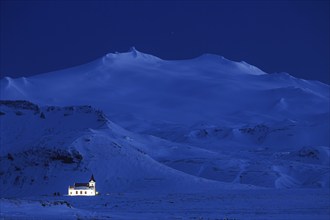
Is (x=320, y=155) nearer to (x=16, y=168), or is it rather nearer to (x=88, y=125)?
(x=88, y=125)

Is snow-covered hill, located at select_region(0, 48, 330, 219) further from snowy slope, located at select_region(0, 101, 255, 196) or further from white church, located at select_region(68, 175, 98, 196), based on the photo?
white church, located at select_region(68, 175, 98, 196)

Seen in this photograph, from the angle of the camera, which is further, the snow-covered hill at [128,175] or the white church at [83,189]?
the white church at [83,189]

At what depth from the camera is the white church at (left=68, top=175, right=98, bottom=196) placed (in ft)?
211

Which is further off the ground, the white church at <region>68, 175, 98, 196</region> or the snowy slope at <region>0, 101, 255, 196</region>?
the snowy slope at <region>0, 101, 255, 196</region>

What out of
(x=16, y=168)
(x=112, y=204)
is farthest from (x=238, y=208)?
(x=16, y=168)

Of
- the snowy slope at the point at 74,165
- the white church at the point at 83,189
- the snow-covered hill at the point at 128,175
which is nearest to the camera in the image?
the snow-covered hill at the point at 128,175

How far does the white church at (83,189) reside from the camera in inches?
2537

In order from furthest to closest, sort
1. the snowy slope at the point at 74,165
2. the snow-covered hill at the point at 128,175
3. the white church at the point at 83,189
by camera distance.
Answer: the snowy slope at the point at 74,165 → the white church at the point at 83,189 → the snow-covered hill at the point at 128,175

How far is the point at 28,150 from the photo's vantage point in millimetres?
74500

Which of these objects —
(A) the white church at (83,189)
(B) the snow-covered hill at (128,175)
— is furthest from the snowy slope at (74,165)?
(A) the white church at (83,189)

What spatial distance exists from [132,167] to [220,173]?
29.3m

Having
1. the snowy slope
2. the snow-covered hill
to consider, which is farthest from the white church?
the snowy slope

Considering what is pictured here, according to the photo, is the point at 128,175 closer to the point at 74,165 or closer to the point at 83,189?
the point at 74,165

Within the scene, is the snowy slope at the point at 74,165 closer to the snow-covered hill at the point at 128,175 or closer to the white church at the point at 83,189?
the snow-covered hill at the point at 128,175
